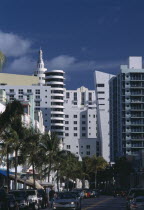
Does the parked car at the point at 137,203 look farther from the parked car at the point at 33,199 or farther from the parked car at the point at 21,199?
the parked car at the point at 33,199

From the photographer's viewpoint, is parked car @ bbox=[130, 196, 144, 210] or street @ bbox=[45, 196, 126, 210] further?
street @ bbox=[45, 196, 126, 210]

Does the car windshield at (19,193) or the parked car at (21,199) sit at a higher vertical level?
the car windshield at (19,193)

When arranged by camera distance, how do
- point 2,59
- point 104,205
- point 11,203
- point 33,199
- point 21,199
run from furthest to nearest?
1. point 104,205
2. point 33,199
3. point 21,199
4. point 11,203
5. point 2,59

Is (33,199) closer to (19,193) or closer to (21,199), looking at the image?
(19,193)

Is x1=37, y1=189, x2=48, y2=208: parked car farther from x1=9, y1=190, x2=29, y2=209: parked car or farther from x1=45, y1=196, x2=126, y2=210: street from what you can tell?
x1=9, y1=190, x2=29, y2=209: parked car

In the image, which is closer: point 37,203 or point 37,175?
point 37,203

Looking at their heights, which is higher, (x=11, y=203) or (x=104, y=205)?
(x=11, y=203)

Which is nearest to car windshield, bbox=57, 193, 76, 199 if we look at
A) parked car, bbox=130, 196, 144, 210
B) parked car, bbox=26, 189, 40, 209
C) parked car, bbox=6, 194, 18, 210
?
parked car, bbox=6, 194, 18, 210

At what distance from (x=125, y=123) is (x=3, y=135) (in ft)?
424

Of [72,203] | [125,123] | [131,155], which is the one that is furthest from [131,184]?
[72,203]

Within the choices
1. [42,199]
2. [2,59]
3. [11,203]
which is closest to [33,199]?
[42,199]

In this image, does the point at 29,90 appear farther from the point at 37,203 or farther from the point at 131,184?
the point at 37,203

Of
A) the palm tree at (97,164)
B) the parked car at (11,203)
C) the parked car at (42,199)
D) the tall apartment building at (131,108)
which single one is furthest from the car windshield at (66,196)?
the tall apartment building at (131,108)

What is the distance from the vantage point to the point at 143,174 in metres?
145
